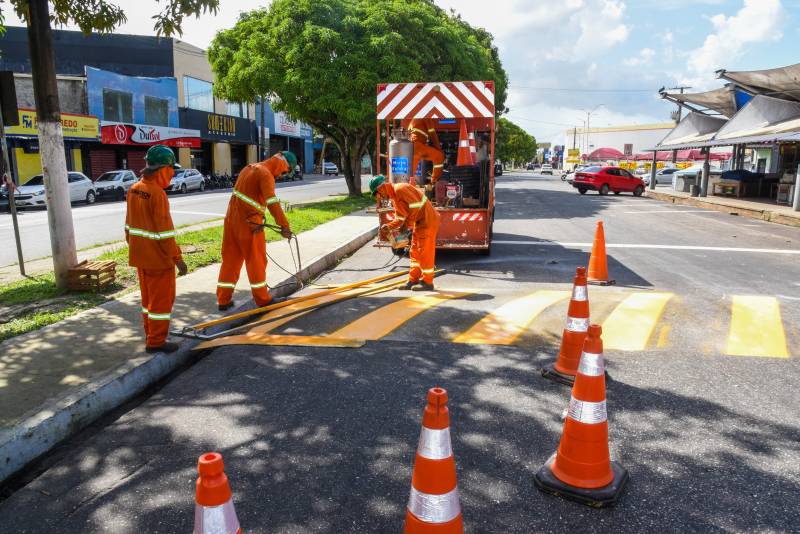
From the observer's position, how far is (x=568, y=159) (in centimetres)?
8538

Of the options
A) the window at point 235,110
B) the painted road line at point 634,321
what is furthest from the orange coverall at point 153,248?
the window at point 235,110

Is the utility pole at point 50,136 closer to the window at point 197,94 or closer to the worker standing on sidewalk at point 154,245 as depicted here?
the worker standing on sidewalk at point 154,245

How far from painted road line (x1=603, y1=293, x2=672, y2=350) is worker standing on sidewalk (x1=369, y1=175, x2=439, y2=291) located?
2406mm

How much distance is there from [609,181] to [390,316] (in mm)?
26460

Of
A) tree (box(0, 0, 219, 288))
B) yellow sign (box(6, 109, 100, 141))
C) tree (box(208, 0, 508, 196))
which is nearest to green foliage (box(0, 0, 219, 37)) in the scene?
tree (box(0, 0, 219, 288))

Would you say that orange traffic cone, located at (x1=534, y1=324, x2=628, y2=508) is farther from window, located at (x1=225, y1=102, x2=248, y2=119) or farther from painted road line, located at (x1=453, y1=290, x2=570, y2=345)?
window, located at (x1=225, y1=102, x2=248, y2=119)

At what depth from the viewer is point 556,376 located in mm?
4535

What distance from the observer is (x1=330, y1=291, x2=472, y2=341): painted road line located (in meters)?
5.84

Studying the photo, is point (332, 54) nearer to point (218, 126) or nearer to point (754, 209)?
point (754, 209)

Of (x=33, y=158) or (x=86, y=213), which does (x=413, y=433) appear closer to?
(x=86, y=213)

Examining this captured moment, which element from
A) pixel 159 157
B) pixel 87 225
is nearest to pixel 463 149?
pixel 159 157

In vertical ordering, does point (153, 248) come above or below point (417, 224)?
above

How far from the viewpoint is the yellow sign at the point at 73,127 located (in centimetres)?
2567

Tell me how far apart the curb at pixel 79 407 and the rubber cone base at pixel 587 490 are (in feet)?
9.65
